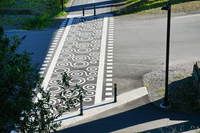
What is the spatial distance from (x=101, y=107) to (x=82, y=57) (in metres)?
6.22

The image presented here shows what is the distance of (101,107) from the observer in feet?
56.1

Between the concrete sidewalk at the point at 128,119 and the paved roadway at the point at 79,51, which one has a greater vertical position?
the paved roadway at the point at 79,51

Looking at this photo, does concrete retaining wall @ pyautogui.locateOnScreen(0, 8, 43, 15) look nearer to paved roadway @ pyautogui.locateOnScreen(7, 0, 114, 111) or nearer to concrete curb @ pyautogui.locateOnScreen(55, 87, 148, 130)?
paved roadway @ pyautogui.locateOnScreen(7, 0, 114, 111)

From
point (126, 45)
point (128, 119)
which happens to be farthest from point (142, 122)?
point (126, 45)

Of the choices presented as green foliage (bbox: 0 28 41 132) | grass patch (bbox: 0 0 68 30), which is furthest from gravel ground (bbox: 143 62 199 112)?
grass patch (bbox: 0 0 68 30)

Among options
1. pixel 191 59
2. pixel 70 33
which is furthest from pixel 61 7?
pixel 191 59

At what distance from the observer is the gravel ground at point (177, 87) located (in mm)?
16984

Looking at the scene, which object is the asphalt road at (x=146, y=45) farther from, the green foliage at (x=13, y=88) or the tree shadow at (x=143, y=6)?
the green foliage at (x=13, y=88)

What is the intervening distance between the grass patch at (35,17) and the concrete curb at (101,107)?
1188 cm

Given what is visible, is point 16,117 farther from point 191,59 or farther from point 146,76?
point 191,59

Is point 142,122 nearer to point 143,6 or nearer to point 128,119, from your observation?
point 128,119

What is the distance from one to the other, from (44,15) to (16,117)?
70.9 feet

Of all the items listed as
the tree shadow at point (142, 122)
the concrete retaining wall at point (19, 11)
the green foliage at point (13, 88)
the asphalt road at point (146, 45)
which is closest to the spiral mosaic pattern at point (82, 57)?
the asphalt road at point (146, 45)

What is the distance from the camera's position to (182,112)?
1639cm
